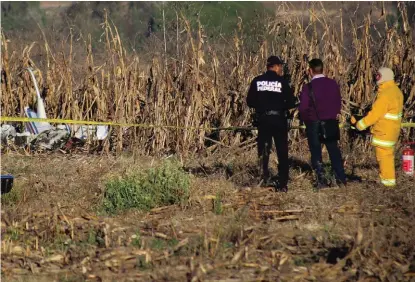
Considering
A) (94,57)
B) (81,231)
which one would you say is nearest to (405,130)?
(94,57)

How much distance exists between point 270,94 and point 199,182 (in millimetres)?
1370

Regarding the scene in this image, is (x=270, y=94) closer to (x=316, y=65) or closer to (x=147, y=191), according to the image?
(x=316, y=65)

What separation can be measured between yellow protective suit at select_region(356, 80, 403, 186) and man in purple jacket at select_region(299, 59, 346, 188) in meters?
0.40

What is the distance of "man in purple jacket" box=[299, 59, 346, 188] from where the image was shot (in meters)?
11.6

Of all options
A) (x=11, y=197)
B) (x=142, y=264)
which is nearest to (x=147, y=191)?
(x=11, y=197)

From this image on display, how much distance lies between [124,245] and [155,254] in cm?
48

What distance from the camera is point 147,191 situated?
1058 cm

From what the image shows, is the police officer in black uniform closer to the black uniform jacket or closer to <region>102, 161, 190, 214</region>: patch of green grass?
the black uniform jacket

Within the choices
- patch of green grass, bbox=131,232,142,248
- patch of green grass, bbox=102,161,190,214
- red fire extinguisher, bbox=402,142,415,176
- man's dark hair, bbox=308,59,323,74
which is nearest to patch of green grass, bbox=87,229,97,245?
patch of green grass, bbox=131,232,142,248

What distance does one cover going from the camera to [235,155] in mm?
14375

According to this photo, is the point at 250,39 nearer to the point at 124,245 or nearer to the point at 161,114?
the point at 161,114

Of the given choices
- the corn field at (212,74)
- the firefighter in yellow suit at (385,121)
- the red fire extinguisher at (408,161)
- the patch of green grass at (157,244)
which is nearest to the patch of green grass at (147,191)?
the patch of green grass at (157,244)

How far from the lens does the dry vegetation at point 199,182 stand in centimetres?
811

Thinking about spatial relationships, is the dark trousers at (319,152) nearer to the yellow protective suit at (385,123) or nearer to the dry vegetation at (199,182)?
the dry vegetation at (199,182)
